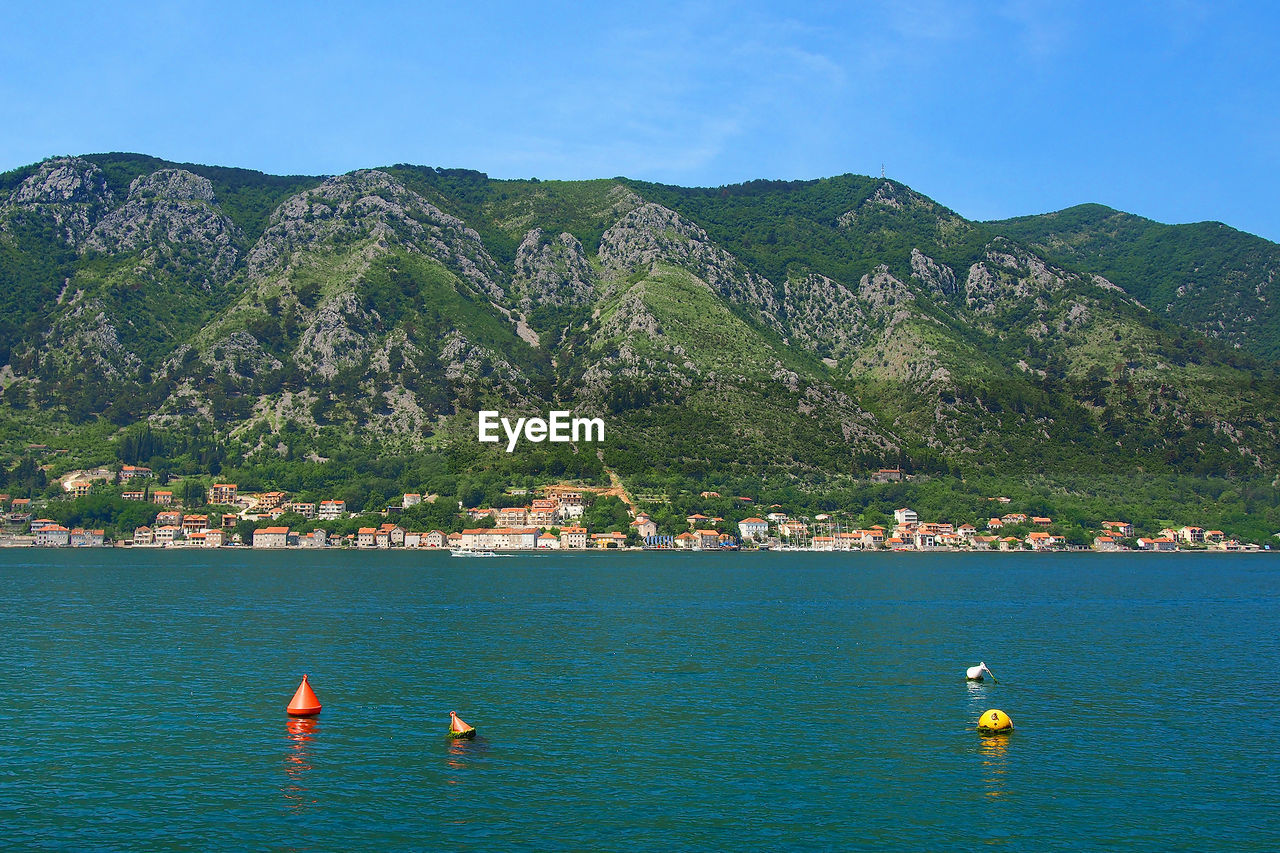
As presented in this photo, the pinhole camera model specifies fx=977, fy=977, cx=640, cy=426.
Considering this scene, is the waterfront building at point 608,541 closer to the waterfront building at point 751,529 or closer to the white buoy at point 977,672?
the waterfront building at point 751,529

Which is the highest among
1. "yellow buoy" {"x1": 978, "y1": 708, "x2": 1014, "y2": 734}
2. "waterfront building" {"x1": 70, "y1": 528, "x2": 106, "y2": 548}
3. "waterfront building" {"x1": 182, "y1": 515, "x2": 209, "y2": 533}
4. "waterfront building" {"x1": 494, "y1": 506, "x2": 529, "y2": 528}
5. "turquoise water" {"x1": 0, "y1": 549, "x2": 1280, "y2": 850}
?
"waterfront building" {"x1": 494, "y1": 506, "x2": 529, "y2": 528}

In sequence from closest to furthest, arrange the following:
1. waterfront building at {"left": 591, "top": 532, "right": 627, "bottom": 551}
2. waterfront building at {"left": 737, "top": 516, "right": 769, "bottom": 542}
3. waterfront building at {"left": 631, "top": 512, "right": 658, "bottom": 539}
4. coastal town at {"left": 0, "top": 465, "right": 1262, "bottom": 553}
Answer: waterfront building at {"left": 591, "top": 532, "right": 627, "bottom": 551} < coastal town at {"left": 0, "top": 465, "right": 1262, "bottom": 553} < waterfront building at {"left": 631, "top": 512, "right": 658, "bottom": 539} < waterfront building at {"left": 737, "top": 516, "right": 769, "bottom": 542}

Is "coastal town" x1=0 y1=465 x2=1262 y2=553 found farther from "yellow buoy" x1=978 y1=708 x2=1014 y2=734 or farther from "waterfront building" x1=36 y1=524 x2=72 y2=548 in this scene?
"yellow buoy" x1=978 y1=708 x2=1014 y2=734

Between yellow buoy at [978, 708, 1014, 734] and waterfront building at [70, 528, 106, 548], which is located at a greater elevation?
yellow buoy at [978, 708, 1014, 734]

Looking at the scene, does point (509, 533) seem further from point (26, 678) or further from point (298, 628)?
point (26, 678)

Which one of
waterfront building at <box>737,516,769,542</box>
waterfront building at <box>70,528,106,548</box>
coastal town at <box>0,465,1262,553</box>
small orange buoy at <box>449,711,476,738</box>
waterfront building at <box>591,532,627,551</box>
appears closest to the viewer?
small orange buoy at <box>449,711,476,738</box>

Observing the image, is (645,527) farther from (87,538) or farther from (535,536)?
(87,538)

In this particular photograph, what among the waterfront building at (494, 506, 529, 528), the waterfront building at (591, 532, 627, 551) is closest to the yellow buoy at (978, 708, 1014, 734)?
the waterfront building at (591, 532, 627, 551)

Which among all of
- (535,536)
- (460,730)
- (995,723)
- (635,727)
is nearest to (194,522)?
(535,536)
